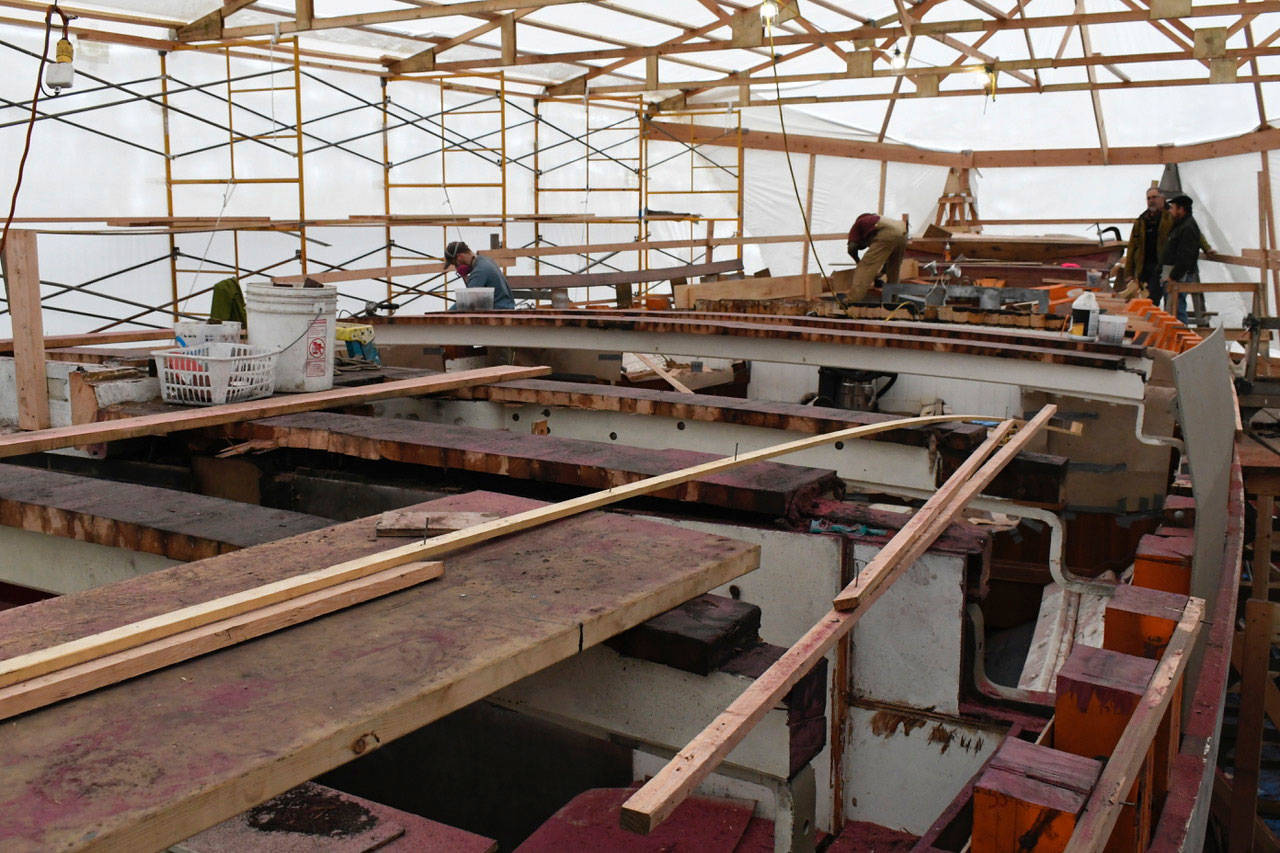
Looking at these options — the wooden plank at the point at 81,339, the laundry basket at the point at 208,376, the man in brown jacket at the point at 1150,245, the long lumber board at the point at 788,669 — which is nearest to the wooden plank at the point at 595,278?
the wooden plank at the point at 81,339

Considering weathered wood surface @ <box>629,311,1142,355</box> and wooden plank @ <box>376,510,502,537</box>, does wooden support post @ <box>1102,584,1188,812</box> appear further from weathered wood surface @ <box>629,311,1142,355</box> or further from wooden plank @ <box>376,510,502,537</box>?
weathered wood surface @ <box>629,311,1142,355</box>

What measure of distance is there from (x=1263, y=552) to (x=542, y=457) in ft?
13.5

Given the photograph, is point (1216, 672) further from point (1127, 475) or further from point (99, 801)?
point (1127, 475)

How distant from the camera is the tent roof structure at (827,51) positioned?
11.9 m

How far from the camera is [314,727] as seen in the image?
1737mm

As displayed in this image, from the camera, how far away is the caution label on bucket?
4770mm

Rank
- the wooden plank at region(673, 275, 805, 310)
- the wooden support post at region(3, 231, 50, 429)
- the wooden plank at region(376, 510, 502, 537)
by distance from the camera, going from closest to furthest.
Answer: the wooden plank at region(376, 510, 502, 537) → the wooden support post at region(3, 231, 50, 429) → the wooden plank at region(673, 275, 805, 310)

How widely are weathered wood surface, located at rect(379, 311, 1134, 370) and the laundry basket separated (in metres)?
2.78

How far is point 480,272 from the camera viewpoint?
32.9 ft

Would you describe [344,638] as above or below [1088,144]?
below

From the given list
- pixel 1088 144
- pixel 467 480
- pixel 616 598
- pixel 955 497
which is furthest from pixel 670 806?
pixel 1088 144

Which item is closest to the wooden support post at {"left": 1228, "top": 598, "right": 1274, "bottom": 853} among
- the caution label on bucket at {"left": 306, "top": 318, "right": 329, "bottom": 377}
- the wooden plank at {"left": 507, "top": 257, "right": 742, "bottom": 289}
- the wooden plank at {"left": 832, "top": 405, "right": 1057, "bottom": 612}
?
the wooden plank at {"left": 832, "top": 405, "right": 1057, "bottom": 612}

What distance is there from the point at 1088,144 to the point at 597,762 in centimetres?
2189

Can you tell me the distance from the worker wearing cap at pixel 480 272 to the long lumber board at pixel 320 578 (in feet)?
22.4
